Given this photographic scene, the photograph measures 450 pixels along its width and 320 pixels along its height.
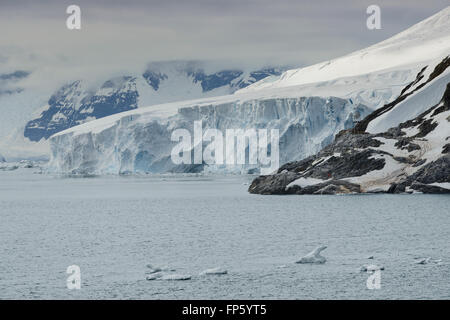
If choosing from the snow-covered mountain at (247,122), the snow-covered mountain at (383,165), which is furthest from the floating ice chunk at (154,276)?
the snow-covered mountain at (247,122)

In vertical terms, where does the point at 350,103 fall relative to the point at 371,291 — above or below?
above

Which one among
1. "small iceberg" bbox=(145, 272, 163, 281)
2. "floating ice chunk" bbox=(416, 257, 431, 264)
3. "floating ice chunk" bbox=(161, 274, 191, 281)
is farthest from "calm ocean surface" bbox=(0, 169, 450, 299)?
"floating ice chunk" bbox=(161, 274, 191, 281)

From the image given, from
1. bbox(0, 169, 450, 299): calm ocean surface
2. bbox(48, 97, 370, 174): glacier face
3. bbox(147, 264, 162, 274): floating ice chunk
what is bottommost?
bbox(0, 169, 450, 299): calm ocean surface

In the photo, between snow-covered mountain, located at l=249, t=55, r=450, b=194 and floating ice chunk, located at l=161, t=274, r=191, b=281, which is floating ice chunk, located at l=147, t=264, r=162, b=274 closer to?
floating ice chunk, located at l=161, t=274, r=191, b=281

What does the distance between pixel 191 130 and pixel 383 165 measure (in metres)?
72.3

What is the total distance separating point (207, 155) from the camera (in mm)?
136250

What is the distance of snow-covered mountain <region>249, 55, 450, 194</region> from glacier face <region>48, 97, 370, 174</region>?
133 ft

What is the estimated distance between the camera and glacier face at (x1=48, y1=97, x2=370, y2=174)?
125438mm

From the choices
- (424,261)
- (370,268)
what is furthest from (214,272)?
(424,261)

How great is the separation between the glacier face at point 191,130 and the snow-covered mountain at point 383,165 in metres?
40.6

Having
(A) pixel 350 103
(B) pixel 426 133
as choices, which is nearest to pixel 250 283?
(B) pixel 426 133

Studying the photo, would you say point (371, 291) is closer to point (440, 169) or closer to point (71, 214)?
point (71, 214)

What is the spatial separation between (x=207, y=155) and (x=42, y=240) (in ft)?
310

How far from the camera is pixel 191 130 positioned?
142125mm
